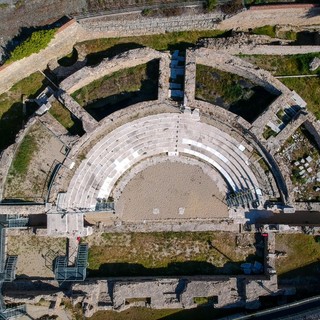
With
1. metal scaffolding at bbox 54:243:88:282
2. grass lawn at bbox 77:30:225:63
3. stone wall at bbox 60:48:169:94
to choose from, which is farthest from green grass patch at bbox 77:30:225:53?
metal scaffolding at bbox 54:243:88:282

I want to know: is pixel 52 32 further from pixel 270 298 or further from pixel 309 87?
pixel 270 298

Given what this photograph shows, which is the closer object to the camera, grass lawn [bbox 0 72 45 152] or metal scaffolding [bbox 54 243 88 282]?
metal scaffolding [bbox 54 243 88 282]

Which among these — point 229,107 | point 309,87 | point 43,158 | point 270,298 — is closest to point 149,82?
point 229,107

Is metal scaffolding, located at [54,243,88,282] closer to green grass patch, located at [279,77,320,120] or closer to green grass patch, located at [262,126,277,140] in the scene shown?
green grass patch, located at [262,126,277,140]

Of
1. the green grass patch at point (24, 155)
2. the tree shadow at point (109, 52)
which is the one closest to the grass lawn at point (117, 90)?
the tree shadow at point (109, 52)

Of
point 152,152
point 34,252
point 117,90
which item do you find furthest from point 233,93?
point 34,252

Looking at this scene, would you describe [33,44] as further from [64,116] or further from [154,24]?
[154,24]

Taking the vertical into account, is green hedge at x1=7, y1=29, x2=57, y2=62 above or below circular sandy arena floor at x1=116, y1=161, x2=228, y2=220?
above
